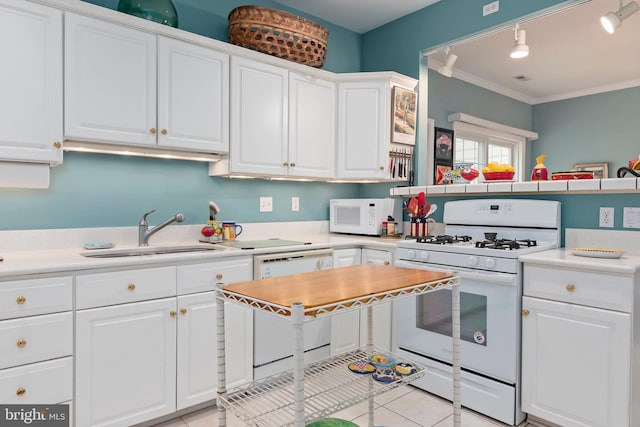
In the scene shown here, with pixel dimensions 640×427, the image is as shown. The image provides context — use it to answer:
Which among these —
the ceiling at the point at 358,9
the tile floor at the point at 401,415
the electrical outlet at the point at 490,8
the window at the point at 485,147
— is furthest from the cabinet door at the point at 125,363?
the window at the point at 485,147

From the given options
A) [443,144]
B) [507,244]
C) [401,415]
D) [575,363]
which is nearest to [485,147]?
[443,144]

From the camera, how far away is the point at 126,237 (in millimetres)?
2461

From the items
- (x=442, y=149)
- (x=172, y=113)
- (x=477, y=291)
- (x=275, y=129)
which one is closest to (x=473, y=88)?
(x=442, y=149)

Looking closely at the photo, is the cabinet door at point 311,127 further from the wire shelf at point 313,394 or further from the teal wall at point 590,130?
the teal wall at point 590,130

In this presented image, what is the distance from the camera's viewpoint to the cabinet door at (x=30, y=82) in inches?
72.9

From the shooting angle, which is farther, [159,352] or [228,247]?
[228,247]

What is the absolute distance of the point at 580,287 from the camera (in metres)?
1.90

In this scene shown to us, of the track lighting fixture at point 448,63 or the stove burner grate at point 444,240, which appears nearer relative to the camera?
the stove burner grate at point 444,240

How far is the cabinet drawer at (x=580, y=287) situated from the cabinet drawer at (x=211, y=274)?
1552 millimetres

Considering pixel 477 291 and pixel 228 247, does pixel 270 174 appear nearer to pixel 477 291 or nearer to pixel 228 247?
pixel 228 247

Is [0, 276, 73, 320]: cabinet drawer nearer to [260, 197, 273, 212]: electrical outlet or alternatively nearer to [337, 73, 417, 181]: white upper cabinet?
[260, 197, 273, 212]: electrical outlet

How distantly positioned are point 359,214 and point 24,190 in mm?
Result: 2248

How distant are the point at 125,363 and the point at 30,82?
143 centimetres

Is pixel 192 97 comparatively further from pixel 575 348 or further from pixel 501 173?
pixel 575 348
